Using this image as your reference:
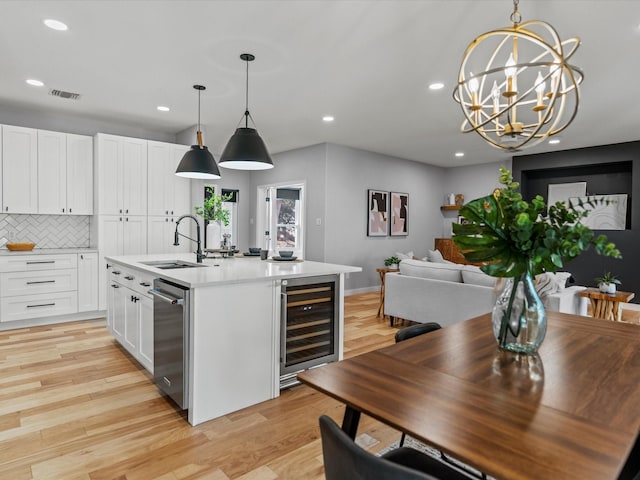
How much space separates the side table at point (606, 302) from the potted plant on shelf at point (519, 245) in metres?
3.70

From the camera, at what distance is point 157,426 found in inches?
92.7

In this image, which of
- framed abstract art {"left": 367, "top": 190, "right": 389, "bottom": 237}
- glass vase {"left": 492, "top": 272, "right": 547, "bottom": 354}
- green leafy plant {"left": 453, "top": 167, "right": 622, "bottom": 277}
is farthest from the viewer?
framed abstract art {"left": 367, "top": 190, "right": 389, "bottom": 237}

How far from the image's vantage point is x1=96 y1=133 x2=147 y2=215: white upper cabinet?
4996mm

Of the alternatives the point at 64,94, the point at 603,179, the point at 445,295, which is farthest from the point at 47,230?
the point at 603,179

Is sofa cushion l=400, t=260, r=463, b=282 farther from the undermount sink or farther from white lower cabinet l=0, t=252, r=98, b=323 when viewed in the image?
white lower cabinet l=0, t=252, r=98, b=323

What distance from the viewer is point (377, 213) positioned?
24.6 feet

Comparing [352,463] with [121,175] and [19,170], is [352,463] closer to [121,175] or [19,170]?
[121,175]

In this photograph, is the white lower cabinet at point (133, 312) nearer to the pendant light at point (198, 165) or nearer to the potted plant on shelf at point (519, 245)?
the pendant light at point (198, 165)

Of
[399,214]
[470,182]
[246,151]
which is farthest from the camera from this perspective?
[470,182]

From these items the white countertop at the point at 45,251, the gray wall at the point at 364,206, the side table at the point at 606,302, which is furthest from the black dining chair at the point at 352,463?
the gray wall at the point at 364,206

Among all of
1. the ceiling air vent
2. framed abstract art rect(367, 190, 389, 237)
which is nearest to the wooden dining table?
the ceiling air vent

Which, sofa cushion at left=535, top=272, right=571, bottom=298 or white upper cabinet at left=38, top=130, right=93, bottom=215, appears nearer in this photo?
sofa cushion at left=535, top=272, right=571, bottom=298

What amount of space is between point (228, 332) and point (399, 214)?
6.06 meters

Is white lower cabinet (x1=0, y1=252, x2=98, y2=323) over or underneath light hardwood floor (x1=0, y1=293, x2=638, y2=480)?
over
